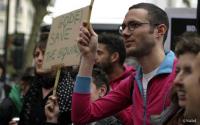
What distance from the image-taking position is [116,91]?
4.66 m

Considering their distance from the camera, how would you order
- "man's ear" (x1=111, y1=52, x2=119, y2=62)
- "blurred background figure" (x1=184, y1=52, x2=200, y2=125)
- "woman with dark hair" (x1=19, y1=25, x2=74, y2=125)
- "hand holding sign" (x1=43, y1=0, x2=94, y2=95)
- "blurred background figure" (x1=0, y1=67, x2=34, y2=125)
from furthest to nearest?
"blurred background figure" (x1=0, y1=67, x2=34, y2=125), "man's ear" (x1=111, y1=52, x2=119, y2=62), "woman with dark hair" (x1=19, y1=25, x2=74, y2=125), "hand holding sign" (x1=43, y1=0, x2=94, y2=95), "blurred background figure" (x1=184, y1=52, x2=200, y2=125)

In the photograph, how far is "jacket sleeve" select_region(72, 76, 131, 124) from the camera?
4.50 m

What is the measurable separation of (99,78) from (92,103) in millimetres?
956

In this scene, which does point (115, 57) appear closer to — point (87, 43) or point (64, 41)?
point (64, 41)

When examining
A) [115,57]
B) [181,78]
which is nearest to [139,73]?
[181,78]

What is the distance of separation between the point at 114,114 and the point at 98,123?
0.32 m

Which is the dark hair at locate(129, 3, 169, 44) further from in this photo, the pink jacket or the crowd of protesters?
the pink jacket

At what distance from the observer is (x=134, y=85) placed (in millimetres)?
4473

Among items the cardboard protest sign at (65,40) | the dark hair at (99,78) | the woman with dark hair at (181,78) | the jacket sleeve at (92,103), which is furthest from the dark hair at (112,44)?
the woman with dark hair at (181,78)

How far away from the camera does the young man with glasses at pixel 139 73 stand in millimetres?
4258

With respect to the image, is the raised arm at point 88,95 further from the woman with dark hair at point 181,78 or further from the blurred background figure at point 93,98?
the woman with dark hair at point 181,78

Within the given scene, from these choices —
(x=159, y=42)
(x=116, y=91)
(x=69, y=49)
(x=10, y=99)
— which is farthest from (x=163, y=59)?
(x=10, y=99)

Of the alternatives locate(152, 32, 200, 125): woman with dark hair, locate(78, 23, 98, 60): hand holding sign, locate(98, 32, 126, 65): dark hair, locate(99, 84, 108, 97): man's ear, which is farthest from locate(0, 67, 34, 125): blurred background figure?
locate(152, 32, 200, 125): woman with dark hair

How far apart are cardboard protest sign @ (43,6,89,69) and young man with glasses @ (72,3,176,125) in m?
0.40
